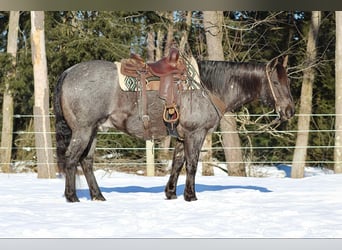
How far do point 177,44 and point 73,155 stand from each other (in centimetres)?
578

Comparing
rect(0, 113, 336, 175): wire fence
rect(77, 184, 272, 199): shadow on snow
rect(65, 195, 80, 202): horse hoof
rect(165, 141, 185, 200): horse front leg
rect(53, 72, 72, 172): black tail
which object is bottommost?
rect(0, 113, 336, 175): wire fence

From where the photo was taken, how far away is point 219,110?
5562 mm

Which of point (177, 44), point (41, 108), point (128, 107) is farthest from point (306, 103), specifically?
point (128, 107)

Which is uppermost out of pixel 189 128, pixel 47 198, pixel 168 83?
pixel 168 83

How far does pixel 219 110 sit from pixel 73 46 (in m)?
5.90

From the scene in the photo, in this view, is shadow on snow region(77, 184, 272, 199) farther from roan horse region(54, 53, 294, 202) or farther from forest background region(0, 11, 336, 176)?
forest background region(0, 11, 336, 176)

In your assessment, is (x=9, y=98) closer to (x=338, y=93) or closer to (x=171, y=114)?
(x=338, y=93)

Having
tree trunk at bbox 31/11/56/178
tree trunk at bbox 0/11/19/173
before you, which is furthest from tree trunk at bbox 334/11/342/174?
tree trunk at bbox 0/11/19/173

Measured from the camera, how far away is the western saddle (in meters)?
5.43

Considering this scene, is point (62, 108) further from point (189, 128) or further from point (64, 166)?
point (189, 128)

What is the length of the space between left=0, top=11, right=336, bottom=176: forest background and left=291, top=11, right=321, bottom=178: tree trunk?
7.0 inches

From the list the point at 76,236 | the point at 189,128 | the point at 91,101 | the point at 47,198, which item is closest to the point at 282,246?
the point at 76,236

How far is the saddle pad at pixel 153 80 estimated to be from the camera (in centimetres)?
546

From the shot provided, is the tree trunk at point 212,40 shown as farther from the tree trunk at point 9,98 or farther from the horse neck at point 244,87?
the horse neck at point 244,87
